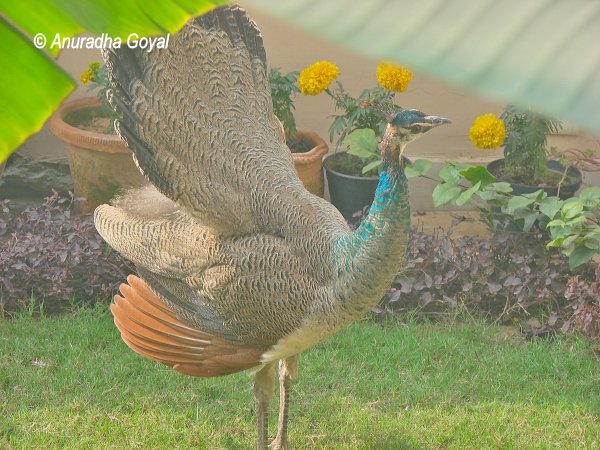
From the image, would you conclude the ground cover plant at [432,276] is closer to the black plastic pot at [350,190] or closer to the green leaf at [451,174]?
the green leaf at [451,174]

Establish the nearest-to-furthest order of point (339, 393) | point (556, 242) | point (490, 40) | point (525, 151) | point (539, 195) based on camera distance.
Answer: point (490, 40)
point (339, 393)
point (556, 242)
point (539, 195)
point (525, 151)

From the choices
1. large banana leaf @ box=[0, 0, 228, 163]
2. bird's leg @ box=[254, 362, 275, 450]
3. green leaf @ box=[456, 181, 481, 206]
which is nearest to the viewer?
large banana leaf @ box=[0, 0, 228, 163]

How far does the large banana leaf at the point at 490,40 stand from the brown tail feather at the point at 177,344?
9.00ft

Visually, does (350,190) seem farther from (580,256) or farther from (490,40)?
(490,40)

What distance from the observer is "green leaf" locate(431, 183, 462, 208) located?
4.47 metres

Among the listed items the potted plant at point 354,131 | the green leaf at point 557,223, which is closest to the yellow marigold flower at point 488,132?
the potted plant at point 354,131

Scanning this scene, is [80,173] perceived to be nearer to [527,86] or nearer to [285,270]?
[285,270]

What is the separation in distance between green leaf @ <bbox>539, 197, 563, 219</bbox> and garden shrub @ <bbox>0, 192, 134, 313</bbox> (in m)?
2.19

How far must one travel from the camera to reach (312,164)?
491 centimetres

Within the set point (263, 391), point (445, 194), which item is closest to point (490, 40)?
point (263, 391)

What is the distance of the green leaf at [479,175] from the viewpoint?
14.7ft

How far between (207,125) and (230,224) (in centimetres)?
36

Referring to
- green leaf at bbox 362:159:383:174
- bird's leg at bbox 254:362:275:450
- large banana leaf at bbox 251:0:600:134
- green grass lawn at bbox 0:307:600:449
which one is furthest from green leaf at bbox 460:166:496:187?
large banana leaf at bbox 251:0:600:134

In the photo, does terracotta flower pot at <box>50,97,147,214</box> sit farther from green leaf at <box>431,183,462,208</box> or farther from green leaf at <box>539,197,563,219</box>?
green leaf at <box>539,197,563,219</box>
